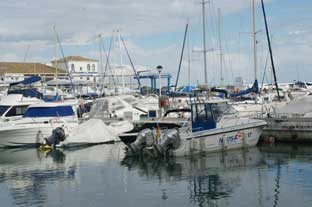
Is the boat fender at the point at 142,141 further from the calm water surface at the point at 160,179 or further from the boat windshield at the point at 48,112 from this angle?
the boat windshield at the point at 48,112

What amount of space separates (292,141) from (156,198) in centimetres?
1375

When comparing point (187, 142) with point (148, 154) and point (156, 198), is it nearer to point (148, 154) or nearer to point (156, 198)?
point (148, 154)

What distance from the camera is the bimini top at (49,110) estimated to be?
34594 mm

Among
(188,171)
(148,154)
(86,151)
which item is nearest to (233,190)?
(188,171)

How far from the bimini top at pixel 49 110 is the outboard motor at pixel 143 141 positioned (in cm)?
940

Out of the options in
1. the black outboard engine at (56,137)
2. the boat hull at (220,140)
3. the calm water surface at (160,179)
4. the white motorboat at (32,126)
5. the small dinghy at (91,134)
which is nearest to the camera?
the calm water surface at (160,179)

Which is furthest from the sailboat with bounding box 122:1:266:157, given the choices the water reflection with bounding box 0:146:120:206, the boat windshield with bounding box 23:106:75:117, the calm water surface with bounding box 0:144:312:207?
the boat windshield with bounding box 23:106:75:117

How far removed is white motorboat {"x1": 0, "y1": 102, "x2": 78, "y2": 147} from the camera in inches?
1302

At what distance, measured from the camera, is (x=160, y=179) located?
22.3m

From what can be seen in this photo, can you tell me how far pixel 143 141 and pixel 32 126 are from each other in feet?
29.7

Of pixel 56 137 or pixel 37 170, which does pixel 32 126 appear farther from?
pixel 37 170

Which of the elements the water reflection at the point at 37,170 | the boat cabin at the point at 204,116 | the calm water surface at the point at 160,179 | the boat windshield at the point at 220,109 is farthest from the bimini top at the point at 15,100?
the boat windshield at the point at 220,109

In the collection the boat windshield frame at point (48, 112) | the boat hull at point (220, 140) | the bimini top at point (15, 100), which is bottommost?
the boat hull at point (220, 140)

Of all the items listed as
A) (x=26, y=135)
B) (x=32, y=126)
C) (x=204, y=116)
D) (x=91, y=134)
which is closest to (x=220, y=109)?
(x=204, y=116)
